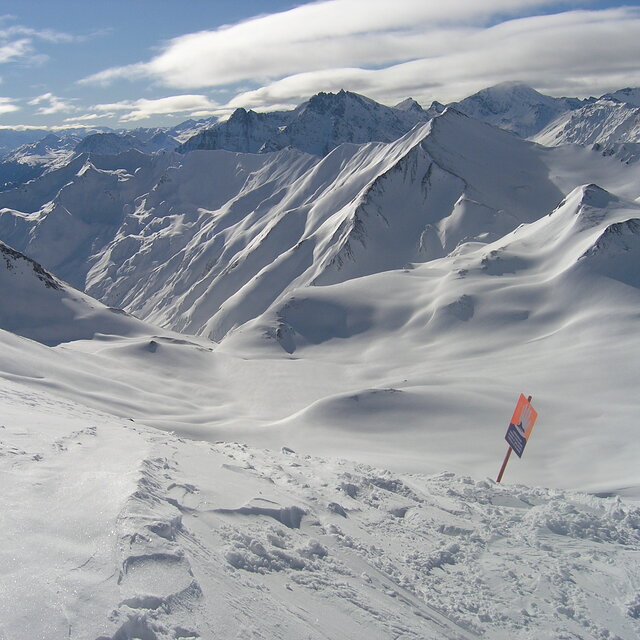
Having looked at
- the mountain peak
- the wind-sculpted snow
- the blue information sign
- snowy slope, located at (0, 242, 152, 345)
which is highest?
the mountain peak

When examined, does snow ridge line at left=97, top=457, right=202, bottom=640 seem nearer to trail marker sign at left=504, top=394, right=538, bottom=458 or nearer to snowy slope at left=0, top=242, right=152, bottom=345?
trail marker sign at left=504, top=394, right=538, bottom=458

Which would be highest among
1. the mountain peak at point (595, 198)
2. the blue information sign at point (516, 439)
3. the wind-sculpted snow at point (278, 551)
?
the mountain peak at point (595, 198)

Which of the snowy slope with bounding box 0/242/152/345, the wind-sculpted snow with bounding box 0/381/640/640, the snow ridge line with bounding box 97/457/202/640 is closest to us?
the snow ridge line with bounding box 97/457/202/640

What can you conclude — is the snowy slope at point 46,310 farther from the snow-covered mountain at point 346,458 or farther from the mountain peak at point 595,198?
the mountain peak at point 595,198

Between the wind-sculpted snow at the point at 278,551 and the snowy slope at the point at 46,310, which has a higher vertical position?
the wind-sculpted snow at the point at 278,551

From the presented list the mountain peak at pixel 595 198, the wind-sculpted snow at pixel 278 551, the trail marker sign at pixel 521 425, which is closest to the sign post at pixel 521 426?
the trail marker sign at pixel 521 425

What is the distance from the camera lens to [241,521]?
9.01 meters

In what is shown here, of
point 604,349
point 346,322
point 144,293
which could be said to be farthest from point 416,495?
point 144,293

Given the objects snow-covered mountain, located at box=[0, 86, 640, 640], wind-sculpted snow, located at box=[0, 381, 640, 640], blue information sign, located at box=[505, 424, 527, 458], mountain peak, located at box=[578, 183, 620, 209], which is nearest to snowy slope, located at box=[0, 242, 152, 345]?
snow-covered mountain, located at box=[0, 86, 640, 640]

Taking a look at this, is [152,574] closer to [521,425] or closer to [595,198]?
[521,425]

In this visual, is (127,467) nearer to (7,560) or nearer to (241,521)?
(241,521)

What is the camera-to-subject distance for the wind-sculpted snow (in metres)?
6.26

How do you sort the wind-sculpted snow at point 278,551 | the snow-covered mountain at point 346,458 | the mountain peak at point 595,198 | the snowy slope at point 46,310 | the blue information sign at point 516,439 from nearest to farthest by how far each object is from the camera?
the wind-sculpted snow at point 278,551 → the snow-covered mountain at point 346,458 → the blue information sign at point 516,439 → the snowy slope at point 46,310 → the mountain peak at point 595,198

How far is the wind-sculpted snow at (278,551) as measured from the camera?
6.26m
